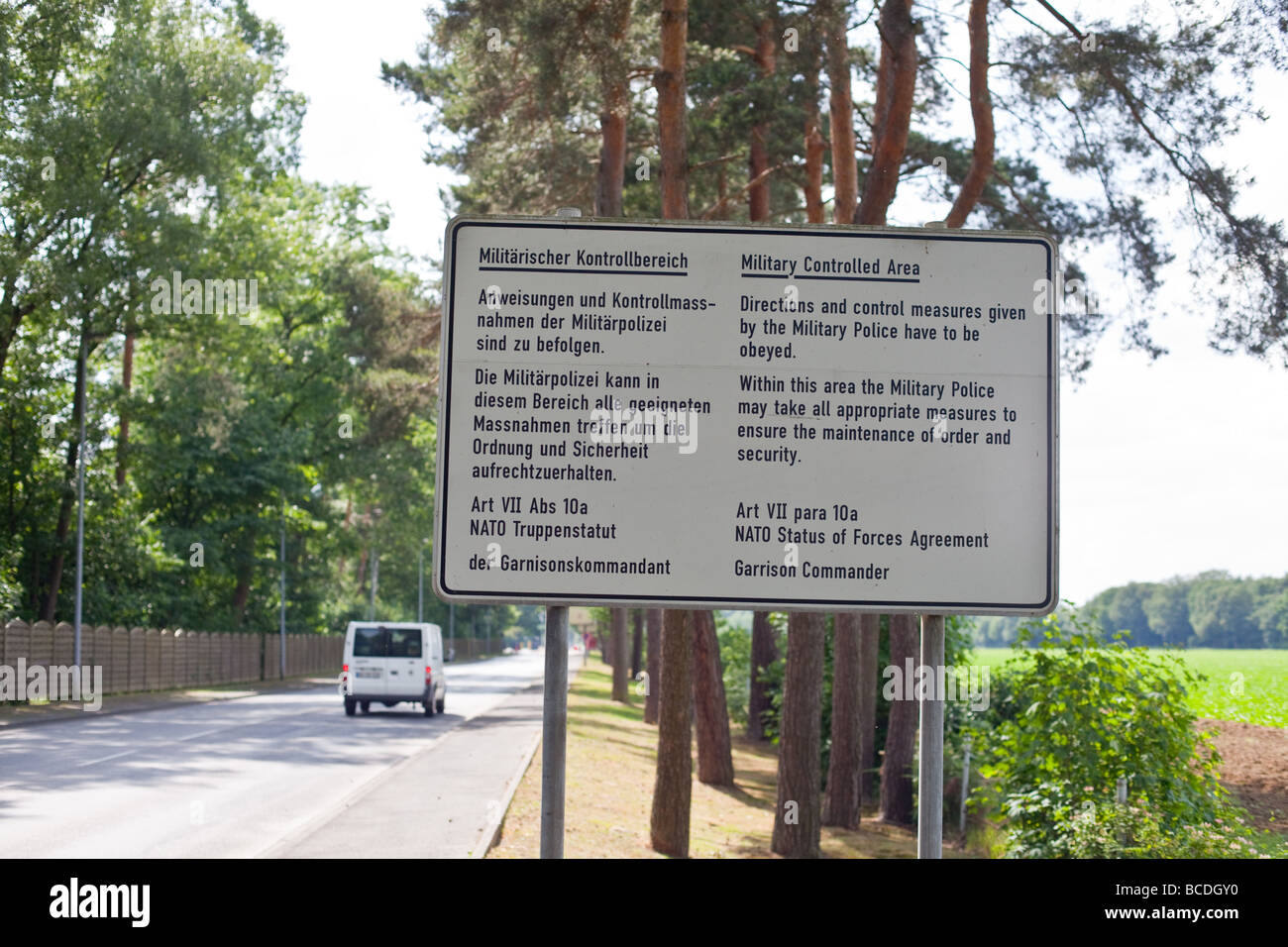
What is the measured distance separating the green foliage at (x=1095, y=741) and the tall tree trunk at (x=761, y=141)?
9.29 m

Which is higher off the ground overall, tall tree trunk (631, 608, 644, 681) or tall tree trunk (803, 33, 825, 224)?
tall tree trunk (803, 33, 825, 224)

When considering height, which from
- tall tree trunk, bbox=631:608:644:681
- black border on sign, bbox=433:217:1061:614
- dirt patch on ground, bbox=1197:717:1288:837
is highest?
black border on sign, bbox=433:217:1061:614

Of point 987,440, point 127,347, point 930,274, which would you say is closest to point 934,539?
point 987,440

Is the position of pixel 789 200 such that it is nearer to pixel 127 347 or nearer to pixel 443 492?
pixel 443 492

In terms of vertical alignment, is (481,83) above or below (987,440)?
above

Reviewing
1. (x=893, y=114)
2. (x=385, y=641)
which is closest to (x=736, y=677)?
(x=385, y=641)

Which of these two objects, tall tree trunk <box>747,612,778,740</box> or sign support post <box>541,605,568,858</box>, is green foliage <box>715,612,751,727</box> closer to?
tall tree trunk <box>747,612,778,740</box>

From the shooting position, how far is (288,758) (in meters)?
19.6

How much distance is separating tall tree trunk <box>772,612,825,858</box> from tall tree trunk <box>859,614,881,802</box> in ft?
15.3

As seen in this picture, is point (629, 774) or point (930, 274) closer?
point (930, 274)

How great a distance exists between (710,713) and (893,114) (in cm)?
1190

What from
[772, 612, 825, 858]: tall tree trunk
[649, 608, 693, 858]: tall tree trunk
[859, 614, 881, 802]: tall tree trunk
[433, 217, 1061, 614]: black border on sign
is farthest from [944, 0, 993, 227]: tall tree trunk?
[433, 217, 1061, 614]: black border on sign

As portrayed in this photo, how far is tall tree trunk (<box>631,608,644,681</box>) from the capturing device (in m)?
54.2
